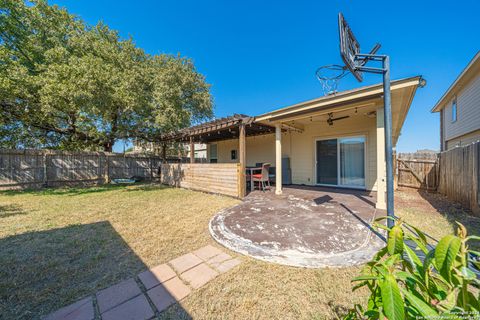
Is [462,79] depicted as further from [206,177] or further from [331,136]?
[206,177]

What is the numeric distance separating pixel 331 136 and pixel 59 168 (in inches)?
502

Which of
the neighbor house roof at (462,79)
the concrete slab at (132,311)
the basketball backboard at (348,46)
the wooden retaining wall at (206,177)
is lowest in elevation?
the concrete slab at (132,311)

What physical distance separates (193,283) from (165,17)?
12.6m

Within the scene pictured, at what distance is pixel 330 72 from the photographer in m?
5.04

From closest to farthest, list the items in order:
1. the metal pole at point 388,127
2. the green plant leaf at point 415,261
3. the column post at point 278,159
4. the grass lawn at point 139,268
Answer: the green plant leaf at point 415,261, the grass lawn at point 139,268, the metal pole at point 388,127, the column post at point 278,159

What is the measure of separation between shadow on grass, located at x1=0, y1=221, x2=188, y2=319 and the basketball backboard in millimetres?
4508

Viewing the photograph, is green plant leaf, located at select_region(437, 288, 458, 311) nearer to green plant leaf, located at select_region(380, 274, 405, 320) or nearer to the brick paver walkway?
green plant leaf, located at select_region(380, 274, 405, 320)

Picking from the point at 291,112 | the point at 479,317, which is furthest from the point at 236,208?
the point at 479,317

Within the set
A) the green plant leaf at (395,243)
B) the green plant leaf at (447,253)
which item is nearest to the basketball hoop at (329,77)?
the green plant leaf at (395,243)

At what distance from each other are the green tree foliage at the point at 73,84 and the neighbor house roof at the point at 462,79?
11390mm

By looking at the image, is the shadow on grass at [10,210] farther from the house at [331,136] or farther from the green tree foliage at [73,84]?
the house at [331,136]

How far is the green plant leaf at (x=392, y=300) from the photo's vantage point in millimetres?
625

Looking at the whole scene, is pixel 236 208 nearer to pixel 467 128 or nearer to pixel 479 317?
pixel 479 317

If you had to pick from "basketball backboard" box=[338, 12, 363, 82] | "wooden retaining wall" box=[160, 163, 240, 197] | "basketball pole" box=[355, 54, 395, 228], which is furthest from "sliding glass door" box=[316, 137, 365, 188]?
"basketball pole" box=[355, 54, 395, 228]
